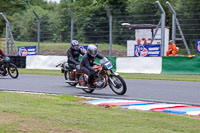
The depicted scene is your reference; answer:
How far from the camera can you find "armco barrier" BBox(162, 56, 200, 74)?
19.2 meters

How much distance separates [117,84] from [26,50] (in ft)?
52.2

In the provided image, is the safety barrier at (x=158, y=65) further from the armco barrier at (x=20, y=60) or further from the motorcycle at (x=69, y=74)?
the motorcycle at (x=69, y=74)

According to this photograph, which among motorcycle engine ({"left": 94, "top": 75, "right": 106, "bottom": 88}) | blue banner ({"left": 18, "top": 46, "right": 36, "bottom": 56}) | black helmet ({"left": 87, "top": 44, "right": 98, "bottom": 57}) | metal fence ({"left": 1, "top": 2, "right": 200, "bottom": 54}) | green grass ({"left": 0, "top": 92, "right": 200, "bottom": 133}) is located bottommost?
green grass ({"left": 0, "top": 92, "right": 200, "bottom": 133})

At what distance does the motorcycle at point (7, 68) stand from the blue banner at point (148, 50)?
21.9ft

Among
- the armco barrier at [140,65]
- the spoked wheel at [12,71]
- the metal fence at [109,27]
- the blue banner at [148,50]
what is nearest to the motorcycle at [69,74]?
the spoked wheel at [12,71]

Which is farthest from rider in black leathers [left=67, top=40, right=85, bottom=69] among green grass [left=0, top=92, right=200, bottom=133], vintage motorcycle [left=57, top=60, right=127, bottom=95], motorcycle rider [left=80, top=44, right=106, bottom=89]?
green grass [left=0, top=92, right=200, bottom=133]

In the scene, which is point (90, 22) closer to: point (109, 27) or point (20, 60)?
point (109, 27)

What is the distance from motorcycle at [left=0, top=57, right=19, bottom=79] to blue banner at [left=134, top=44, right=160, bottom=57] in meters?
6.69

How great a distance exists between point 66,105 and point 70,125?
8.04 feet

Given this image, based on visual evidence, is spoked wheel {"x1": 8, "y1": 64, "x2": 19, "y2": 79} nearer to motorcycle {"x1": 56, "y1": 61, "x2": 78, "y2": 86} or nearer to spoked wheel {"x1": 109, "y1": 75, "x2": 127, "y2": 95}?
motorcycle {"x1": 56, "y1": 61, "x2": 78, "y2": 86}

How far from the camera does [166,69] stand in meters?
20.0

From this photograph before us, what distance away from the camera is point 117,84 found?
461 inches

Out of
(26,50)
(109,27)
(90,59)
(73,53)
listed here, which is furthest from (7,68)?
(26,50)

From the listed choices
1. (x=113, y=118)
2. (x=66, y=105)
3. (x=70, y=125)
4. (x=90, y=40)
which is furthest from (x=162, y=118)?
(x=90, y=40)
